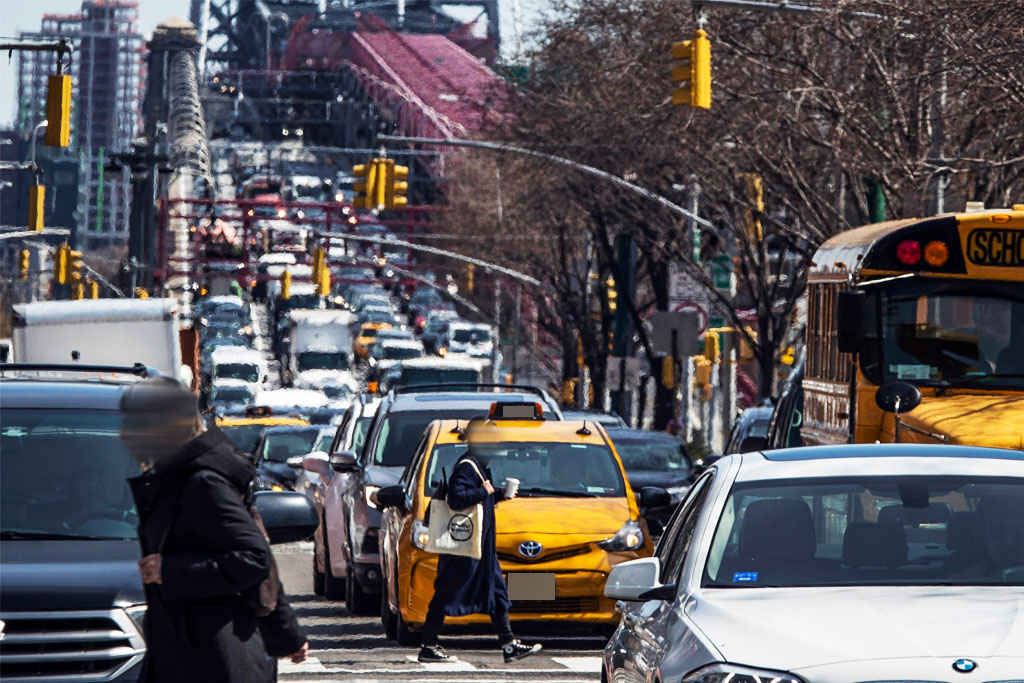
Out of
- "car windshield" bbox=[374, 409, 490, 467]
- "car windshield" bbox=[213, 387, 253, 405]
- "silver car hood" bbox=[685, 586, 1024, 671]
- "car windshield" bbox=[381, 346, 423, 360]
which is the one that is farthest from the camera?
"car windshield" bbox=[381, 346, 423, 360]

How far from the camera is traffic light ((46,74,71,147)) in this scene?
26.4m

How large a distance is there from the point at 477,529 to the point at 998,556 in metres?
5.95

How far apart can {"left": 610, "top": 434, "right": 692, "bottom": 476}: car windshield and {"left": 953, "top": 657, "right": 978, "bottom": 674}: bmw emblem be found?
14322 mm

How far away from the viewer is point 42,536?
8023 millimetres

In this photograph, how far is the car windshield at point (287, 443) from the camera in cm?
2602

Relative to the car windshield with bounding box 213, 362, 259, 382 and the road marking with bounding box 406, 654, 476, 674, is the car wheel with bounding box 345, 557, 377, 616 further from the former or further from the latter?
the car windshield with bounding box 213, 362, 259, 382

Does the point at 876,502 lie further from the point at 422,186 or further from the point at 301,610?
the point at 422,186

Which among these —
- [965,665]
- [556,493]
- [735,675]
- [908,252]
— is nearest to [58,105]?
[556,493]

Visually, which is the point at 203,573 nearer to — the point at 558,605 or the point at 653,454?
the point at 558,605

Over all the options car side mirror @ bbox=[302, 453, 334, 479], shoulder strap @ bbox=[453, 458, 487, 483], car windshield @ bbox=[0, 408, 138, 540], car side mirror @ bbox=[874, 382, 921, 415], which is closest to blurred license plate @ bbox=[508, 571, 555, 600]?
shoulder strap @ bbox=[453, 458, 487, 483]

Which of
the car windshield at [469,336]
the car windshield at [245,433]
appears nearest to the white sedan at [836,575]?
the car windshield at [245,433]

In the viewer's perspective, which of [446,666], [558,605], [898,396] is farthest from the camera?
[898,396]

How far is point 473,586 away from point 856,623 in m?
6.78

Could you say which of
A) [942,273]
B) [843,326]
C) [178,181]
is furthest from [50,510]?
[178,181]
